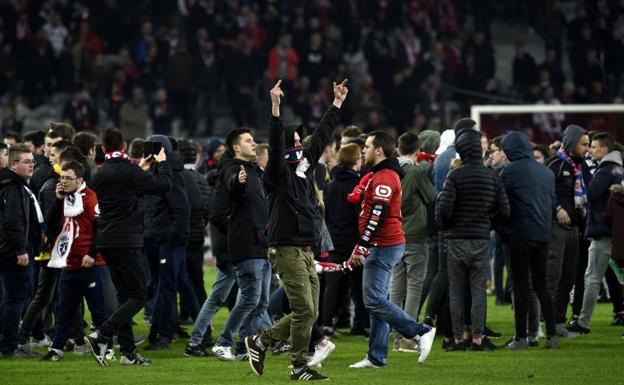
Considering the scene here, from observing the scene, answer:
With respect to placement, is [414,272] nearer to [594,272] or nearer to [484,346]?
[484,346]

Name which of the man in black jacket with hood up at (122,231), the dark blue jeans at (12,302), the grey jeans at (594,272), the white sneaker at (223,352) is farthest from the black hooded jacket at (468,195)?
the dark blue jeans at (12,302)

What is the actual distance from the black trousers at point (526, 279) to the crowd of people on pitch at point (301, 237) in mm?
15

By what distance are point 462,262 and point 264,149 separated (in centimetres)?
238

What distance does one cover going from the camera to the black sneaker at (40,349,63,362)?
12.8m

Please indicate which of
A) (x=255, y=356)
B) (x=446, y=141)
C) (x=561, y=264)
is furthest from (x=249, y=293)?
(x=561, y=264)

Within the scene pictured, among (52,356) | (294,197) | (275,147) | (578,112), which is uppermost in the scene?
(578,112)

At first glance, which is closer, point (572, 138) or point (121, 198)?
point (121, 198)

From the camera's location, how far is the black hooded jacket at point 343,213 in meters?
14.4

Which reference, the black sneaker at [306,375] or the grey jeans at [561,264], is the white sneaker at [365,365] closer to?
the black sneaker at [306,375]

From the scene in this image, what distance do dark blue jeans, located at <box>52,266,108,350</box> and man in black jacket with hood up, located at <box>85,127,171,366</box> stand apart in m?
0.45

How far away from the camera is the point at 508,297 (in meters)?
18.8

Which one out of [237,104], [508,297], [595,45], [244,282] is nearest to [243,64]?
[237,104]

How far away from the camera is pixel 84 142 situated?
45.8 feet

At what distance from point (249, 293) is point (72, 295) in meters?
1.66
